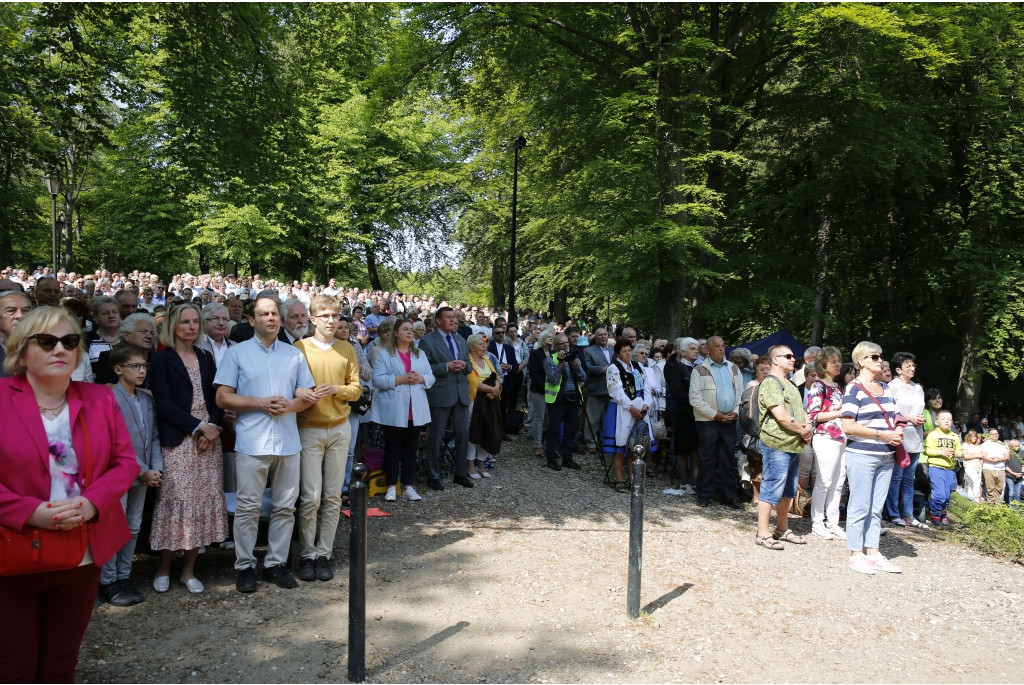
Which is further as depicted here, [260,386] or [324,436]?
[324,436]

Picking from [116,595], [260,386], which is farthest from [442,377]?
[116,595]

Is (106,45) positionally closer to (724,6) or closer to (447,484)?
(447,484)

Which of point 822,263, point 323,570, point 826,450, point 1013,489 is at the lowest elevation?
point 1013,489

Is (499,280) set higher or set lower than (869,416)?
higher

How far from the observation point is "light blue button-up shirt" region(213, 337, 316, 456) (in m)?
5.07

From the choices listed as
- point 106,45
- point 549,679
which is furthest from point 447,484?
point 106,45

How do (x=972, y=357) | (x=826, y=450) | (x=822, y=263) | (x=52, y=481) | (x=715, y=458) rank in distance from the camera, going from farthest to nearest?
1. (x=822, y=263)
2. (x=972, y=357)
3. (x=715, y=458)
4. (x=826, y=450)
5. (x=52, y=481)

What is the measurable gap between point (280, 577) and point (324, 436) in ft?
3.63

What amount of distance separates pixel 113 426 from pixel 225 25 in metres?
7.33

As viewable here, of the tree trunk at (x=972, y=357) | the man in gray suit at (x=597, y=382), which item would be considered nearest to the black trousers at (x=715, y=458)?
the man in gray suit at (x=597, y=382)

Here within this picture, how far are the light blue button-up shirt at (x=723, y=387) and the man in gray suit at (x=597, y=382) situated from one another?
1.59 m

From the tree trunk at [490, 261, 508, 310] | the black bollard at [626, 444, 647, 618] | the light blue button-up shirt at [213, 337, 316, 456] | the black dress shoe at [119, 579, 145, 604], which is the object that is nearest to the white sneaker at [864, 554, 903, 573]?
the black bollard at [626, 444, 647, 618]

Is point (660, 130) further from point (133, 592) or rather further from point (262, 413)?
point (133, 592)

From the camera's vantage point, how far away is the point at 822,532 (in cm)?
796
